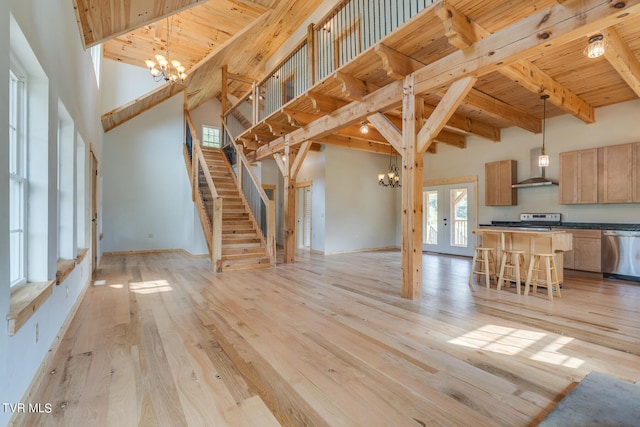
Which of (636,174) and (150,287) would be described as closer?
(150,287)

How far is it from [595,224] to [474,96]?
130 inches

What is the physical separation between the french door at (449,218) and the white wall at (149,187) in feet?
20.5

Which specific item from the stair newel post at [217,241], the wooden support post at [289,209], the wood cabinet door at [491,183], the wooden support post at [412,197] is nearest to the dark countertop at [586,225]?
the wood cabinet door at [491,183]

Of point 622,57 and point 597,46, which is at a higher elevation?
point 622,57

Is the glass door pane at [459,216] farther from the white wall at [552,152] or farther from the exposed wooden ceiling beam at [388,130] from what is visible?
the exposed wooden ceiling beam at [388,130]

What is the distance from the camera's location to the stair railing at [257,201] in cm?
603

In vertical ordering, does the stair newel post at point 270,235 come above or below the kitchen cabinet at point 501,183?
below

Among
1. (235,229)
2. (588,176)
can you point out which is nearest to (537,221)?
(588,176)

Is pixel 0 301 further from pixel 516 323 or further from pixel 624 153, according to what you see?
pixel 624 153

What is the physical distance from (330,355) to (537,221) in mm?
5979

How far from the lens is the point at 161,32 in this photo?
6781 mm

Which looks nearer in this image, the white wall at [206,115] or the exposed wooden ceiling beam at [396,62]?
the exposed wooden ceiling beam at [396,62]

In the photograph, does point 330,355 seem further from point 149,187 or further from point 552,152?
point 149,187

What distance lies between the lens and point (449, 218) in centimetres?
791
